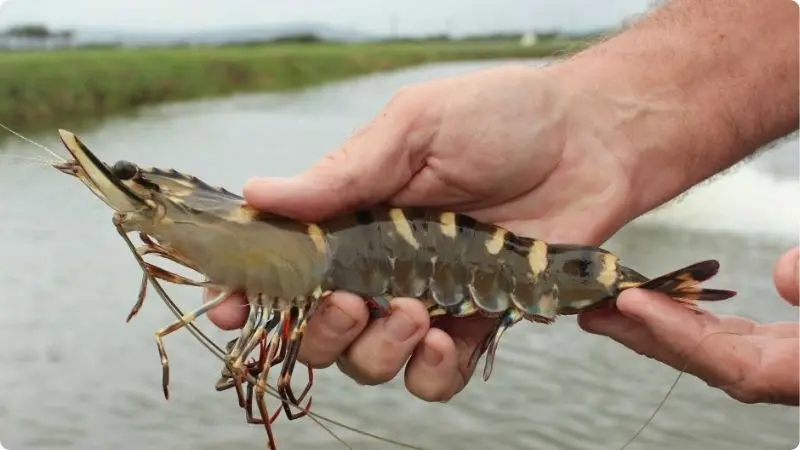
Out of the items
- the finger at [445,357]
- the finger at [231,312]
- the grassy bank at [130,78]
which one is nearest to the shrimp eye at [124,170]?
the finger at [231,312]

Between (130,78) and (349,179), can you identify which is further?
(130,78)

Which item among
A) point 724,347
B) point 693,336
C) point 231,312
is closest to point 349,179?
point 231,312

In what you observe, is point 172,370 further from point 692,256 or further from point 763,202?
point 763,202

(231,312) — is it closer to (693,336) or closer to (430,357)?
(430,357)

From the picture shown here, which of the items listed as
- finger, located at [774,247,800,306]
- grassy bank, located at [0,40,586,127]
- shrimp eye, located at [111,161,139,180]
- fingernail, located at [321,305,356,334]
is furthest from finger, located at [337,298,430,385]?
grassy bank, located at [0,40,586,127]

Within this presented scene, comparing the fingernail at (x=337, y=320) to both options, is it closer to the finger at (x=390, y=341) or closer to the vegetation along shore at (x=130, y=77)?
the finger at (x=390, y=341)

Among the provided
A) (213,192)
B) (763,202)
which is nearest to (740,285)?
(763,202)
